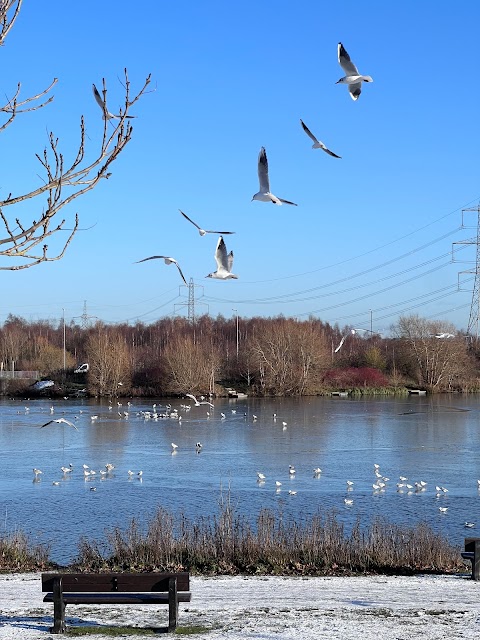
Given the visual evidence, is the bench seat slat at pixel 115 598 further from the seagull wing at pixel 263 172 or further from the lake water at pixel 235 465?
the lake water at pixel 235 465

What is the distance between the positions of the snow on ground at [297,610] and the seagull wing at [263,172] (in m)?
4.27

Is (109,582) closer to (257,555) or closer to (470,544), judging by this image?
(257,555)

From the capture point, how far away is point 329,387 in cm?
7106

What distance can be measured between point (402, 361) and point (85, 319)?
141 ft

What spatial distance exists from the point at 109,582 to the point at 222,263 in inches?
133

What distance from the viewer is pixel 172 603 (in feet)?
26.9

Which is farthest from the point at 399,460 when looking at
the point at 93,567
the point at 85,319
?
the point at 85,319

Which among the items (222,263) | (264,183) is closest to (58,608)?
(222,263)

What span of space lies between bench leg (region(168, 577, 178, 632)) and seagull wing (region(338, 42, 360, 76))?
204 inches

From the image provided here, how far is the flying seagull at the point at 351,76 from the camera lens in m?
7.79

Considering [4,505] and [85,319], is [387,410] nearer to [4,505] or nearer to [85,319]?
[4,505]

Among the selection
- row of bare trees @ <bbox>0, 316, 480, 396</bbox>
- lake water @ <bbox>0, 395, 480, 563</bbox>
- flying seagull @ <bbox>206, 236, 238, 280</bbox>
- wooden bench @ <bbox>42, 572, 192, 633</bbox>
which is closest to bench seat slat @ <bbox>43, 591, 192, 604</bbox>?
wooden bench @ <bbox>42, 572, 192, 633</bbox>

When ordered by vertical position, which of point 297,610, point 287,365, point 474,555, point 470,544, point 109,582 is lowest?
point 297,610

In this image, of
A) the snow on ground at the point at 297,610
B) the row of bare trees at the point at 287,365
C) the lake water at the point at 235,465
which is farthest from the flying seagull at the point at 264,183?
the row of bare trees at the point at 287,365
